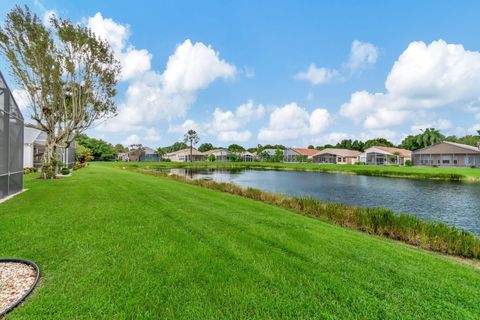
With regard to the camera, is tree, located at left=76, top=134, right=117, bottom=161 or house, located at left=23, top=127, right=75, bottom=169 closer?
house, located at left=23, top=127, right=75, bottom=169

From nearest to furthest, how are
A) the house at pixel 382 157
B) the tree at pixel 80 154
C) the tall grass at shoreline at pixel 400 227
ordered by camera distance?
the tall grass at shoreline at pixel 400 227 → the tree at pixel 80 154 → the house at pixel 382 157

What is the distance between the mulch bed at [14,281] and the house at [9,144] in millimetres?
7393

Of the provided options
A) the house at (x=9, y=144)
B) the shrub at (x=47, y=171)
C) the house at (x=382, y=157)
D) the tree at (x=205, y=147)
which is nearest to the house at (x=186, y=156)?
the tree at (x=205, y=147)

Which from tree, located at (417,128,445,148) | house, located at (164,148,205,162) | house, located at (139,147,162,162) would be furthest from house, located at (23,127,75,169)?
tree, located at (417,128,445,148)

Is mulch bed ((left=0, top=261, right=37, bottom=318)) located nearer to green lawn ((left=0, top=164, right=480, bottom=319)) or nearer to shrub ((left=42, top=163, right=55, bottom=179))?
green lawn ((left=0, top=164, right=480, bottom=319))

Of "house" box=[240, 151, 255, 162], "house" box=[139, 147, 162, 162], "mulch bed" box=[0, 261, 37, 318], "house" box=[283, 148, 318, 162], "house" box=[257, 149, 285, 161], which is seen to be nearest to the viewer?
"mulch bed" box=[0, 261, 37, 318]

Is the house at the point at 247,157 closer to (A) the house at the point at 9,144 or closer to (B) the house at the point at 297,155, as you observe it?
(B) the house at the point at 297,155

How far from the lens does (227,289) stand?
366cm

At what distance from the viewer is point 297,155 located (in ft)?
276

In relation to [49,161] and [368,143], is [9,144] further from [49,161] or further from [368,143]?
[368,143]

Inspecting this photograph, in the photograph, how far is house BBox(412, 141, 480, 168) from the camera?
51281 millimetres

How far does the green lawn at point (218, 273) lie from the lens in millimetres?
3254

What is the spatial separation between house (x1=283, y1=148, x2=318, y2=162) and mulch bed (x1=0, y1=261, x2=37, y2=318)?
80.3 m

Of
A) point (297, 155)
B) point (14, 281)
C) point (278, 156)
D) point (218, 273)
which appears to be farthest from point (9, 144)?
point (297, 155)
